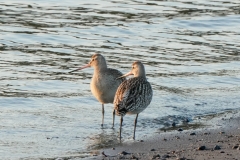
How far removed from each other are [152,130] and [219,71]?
18.0 ft

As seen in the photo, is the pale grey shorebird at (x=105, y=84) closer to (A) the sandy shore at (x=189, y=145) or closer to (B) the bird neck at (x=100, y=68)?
(B) the bird neck at (x=100, y=68)

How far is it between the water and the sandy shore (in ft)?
1.60

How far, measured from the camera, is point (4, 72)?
15.5 m

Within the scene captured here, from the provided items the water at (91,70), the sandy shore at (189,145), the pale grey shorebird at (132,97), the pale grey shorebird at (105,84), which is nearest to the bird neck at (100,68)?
the pale grey shorebird at (105,84)

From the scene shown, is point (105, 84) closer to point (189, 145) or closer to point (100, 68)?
point (100, 68)

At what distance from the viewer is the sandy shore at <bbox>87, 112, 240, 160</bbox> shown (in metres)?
8.94

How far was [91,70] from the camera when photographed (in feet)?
54.4

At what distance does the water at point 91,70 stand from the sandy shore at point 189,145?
1.60ft

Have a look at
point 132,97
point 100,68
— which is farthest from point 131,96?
point 100,68

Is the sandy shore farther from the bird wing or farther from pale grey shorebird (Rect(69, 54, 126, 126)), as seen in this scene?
pale grey shorebird (Rect(69, 54, 126, 126))

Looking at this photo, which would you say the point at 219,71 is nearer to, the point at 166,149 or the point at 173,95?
the point at 173,95

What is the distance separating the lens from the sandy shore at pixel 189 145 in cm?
894

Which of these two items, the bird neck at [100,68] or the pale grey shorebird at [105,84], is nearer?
the pale grey shorebird at [105,84]

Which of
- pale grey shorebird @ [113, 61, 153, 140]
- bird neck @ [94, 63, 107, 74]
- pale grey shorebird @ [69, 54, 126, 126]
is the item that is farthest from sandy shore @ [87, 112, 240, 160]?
bird neck @ [94, 63, 107, 74]
